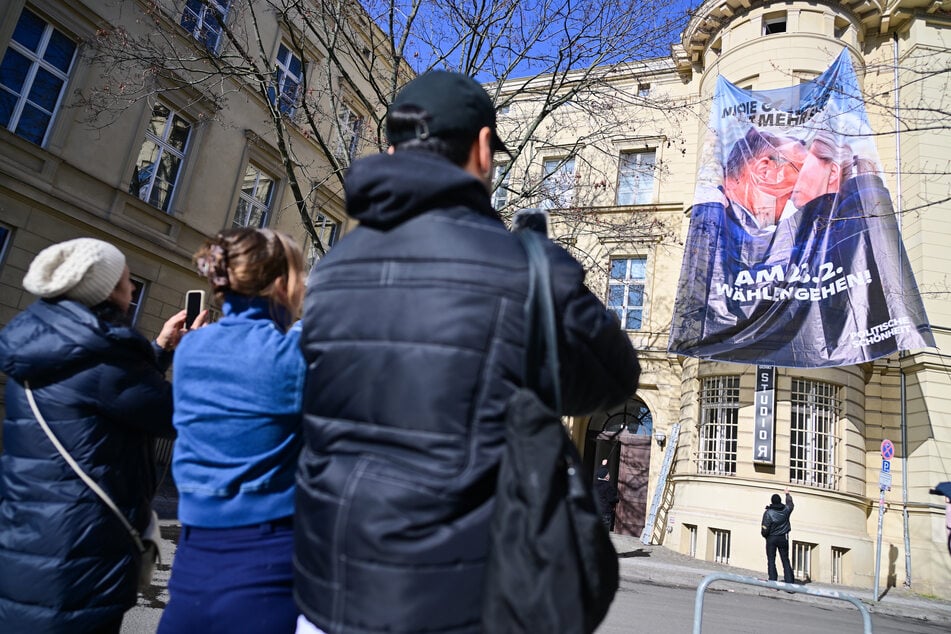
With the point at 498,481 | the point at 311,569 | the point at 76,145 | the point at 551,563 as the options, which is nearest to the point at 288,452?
the point at 311,569

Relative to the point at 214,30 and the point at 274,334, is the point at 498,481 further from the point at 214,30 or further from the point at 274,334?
the point at 214,30

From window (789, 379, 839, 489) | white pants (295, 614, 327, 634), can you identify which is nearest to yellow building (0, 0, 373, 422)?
white pants (295, 614, 327, 634)

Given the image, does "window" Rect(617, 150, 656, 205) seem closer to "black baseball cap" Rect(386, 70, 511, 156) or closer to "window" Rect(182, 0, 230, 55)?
"window" Rect(182, 0, 230, 55)

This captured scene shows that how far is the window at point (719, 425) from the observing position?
15586mm

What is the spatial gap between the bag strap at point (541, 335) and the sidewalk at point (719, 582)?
31.9 feet

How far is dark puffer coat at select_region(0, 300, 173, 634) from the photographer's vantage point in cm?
199

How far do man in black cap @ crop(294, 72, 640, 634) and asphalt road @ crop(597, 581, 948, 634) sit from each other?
520 centimetres

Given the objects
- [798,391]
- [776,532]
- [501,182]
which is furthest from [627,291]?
[501,182]

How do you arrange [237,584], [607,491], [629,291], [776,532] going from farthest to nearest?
1. [629,291]
2. [607,491]
3. [776,532]
4. [237,584]

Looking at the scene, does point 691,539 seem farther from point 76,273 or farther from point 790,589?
point 76,273

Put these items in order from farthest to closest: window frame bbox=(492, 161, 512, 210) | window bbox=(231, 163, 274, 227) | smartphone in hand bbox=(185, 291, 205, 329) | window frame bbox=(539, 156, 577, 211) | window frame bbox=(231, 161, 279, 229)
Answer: window bbox=(231, 163, 274, 227)
window frame bbox=(231, 161, 279, 229)
window frame bbox=(539, 156, 577, 211)
window frame bbox=(492, 161, 512, 210)
smartphone in hand bbox=(185, 291, 205, 329)

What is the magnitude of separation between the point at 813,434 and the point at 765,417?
1329 mm

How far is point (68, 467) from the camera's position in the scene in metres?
2.05

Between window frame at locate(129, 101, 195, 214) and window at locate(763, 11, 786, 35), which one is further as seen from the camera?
window at locate(763, 11, 786, 35)
